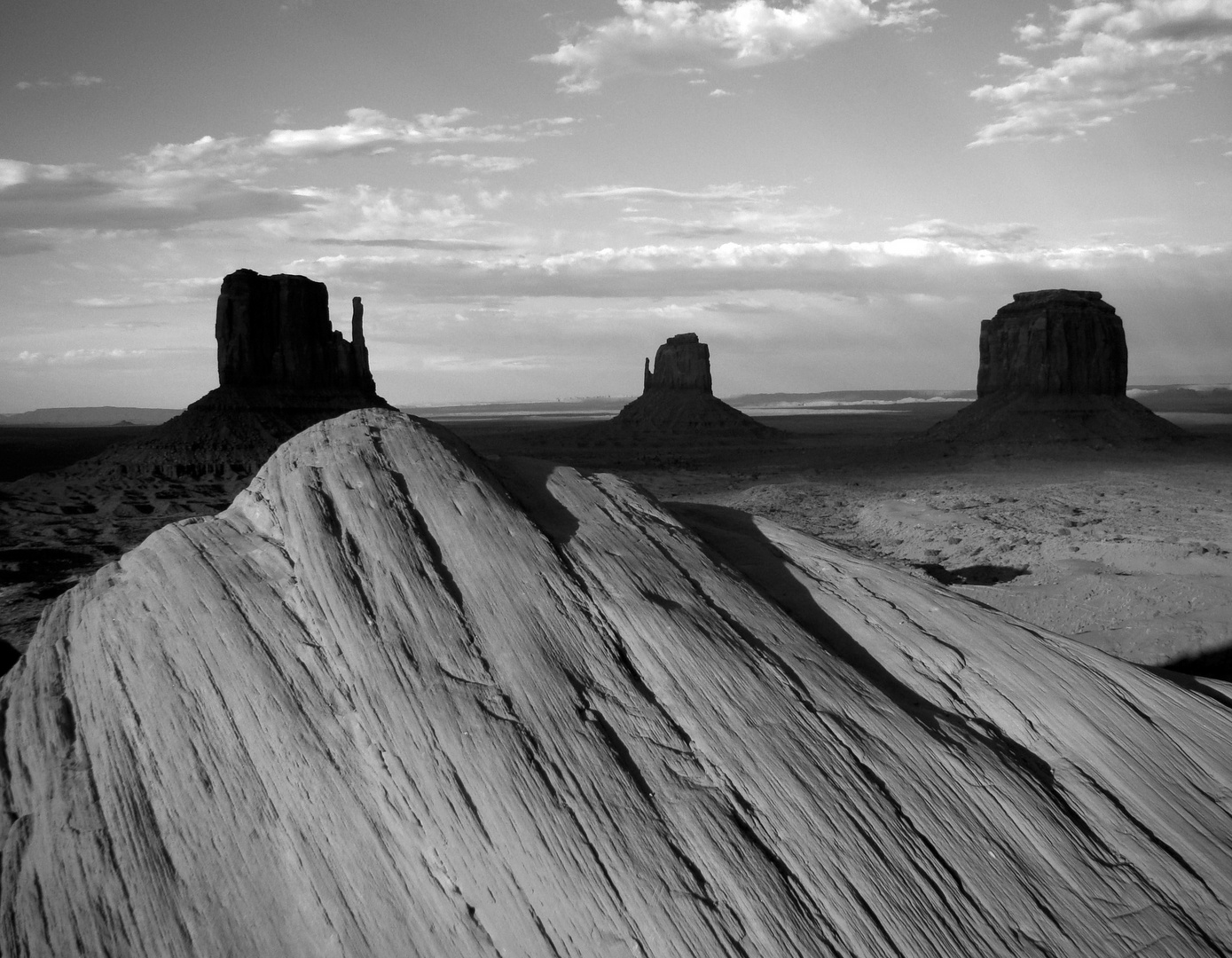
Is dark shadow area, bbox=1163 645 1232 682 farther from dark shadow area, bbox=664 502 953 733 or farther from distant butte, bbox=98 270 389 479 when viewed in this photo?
distant butte, bbox=98 270 389 479

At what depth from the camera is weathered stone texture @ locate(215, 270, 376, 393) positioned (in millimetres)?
45781

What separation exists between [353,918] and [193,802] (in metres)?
0.79

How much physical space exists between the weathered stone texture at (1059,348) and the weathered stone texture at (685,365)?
3054 centimetres

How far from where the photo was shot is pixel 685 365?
7719 cm

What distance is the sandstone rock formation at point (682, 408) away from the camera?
70.1m

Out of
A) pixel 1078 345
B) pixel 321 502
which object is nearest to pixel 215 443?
pixel 321 502

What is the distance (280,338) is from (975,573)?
41.8 m

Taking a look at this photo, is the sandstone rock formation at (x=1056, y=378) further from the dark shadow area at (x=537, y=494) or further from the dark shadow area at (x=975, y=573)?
the dark shadow area at (x=537, y=494)

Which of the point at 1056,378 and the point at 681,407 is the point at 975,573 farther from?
the point at 681,407

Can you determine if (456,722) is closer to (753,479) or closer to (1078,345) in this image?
(753,479)

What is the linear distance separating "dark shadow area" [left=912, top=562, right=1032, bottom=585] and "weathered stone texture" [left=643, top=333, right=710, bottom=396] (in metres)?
62.0

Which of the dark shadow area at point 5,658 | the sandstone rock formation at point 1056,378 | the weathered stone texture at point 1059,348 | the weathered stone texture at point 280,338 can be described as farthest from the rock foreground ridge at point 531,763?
the weathered stone texture at point 1059,348

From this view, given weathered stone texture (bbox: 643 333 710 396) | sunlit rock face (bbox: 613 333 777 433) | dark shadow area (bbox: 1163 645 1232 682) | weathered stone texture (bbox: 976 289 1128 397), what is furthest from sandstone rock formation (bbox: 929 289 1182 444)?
dark shadow area (bbox: 1163 645 1232 682)

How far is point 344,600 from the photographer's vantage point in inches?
145
